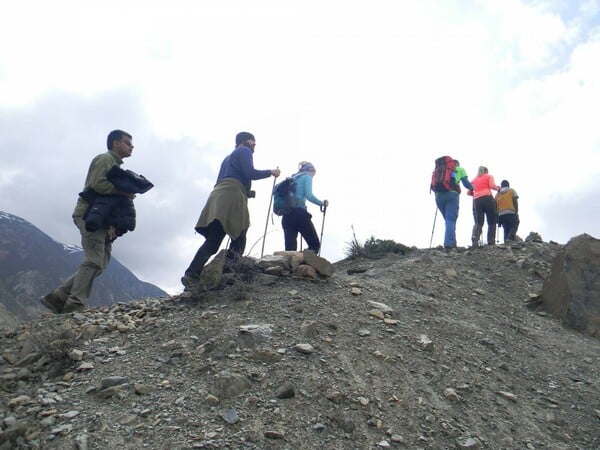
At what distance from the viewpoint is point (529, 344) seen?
6.09 meters

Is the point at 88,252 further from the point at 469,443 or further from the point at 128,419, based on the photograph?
the point at 469,443

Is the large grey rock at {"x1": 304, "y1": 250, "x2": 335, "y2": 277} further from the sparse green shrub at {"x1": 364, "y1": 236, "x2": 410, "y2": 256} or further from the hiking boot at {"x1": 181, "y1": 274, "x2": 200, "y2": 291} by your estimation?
the sparse green shrub at {"x1": 364, "y1": 236, "x2": 410, "y2": 256}

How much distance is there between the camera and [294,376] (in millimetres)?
4090

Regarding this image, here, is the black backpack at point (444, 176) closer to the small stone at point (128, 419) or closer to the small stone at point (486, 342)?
the small stone at point (486, 342)

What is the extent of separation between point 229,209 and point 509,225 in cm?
805

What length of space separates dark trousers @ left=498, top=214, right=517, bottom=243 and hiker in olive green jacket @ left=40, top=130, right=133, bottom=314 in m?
9.15

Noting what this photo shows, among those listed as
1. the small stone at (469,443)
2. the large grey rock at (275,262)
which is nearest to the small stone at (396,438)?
the small stone at (469,443)

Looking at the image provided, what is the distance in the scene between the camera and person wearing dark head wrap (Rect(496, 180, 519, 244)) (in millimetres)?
11648

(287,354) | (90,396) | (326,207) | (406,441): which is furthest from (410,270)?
(90,396)

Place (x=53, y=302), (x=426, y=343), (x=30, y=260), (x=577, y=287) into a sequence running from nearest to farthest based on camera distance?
(x=426, y=343) → (x=53, y=302) → (x=577, y=287) → (x=30, y=260)

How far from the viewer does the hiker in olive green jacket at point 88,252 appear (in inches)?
213

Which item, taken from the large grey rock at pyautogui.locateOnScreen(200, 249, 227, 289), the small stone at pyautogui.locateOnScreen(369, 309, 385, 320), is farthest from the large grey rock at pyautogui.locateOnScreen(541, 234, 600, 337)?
the large grey rock at pyautogui.locateOnScreen(200, 249, 227, 289)

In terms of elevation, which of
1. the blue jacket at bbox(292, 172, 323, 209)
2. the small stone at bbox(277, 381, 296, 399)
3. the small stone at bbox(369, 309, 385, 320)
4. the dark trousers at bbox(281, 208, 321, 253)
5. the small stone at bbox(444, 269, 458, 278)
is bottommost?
the small stone at bbox(277, 381, 296, 399)

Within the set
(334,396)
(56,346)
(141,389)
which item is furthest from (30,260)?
(334,396)
